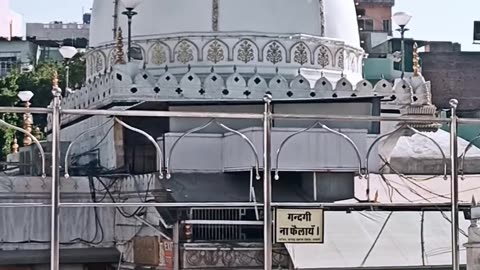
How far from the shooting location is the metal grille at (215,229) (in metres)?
10.4

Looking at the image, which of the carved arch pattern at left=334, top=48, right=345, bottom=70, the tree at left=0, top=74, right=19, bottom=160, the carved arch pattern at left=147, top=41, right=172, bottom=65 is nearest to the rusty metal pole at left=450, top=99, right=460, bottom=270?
the carved arch pattern at left=147, top=41, right=172, bottom=65

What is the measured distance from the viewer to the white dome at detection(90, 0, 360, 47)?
15242 mm

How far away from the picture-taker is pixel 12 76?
95.3 ft

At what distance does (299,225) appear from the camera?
7.88 m

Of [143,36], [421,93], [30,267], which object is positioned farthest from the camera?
[143,36]

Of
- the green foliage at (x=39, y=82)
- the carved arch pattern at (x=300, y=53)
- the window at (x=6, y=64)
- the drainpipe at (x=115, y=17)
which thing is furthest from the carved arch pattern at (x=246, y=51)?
the window at (x=6, y=64)

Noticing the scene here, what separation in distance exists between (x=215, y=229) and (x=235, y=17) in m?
5.59

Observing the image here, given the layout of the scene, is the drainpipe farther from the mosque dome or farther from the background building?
the background building

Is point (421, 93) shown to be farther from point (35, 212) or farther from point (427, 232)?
point (35, 212)

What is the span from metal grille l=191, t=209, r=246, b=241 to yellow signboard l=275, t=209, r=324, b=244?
100.0 inches

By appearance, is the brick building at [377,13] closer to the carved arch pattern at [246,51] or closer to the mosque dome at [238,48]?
the mosque dome at [238,48]

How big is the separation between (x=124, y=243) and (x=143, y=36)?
503 cm

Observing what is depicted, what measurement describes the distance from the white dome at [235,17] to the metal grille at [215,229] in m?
5.26

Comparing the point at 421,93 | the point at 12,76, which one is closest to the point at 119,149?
the point at 421,93
